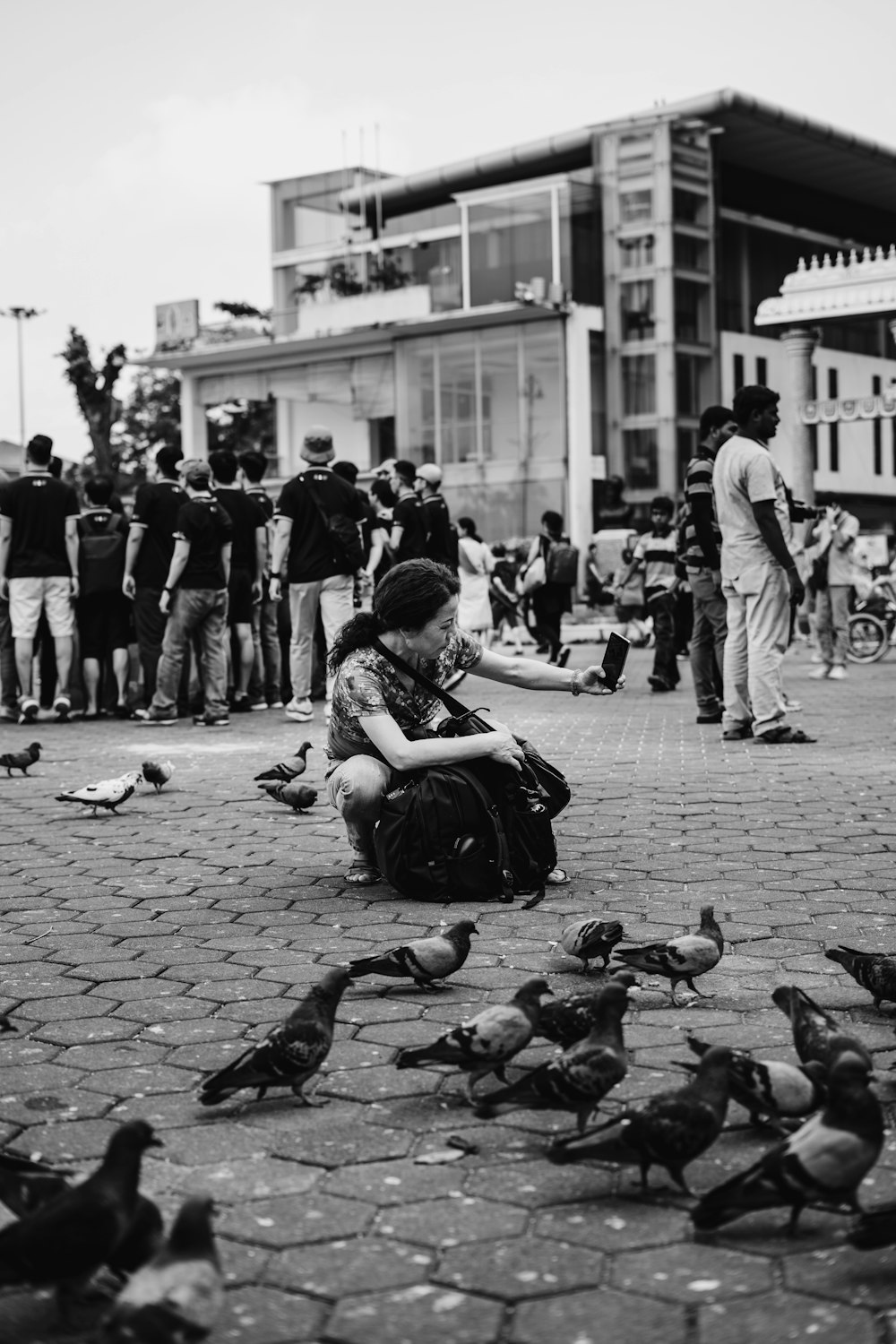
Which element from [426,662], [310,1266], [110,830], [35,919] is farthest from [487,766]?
[310,1266]

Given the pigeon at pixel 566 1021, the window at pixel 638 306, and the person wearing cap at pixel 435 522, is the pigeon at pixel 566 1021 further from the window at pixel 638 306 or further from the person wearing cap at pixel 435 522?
the window at pixel 638 306

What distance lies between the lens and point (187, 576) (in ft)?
40.8

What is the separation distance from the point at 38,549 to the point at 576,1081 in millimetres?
10352

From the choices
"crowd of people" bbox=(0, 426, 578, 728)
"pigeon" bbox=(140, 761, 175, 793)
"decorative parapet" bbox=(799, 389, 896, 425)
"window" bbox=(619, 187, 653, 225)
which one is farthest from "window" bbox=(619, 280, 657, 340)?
"pigeon" bbox=(140, 761, 175, 793)

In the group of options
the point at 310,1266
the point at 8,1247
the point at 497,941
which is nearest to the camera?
the point at 8,1247

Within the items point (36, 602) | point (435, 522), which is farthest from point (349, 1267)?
point (435, 522)

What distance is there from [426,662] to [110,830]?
101 inches

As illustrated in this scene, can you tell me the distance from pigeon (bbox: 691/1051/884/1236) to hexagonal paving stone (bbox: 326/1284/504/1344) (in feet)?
1.51

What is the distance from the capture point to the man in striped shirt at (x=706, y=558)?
466 inches

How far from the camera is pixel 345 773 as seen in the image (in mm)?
6180

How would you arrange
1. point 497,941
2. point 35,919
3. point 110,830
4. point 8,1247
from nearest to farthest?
point 8,1247, point 497,941, point 35,919, point 110,830

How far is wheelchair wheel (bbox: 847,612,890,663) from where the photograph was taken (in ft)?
67.3

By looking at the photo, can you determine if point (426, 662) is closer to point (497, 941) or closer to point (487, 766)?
point (487, 766)

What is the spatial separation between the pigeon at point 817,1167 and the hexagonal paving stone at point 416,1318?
0.46 metres
